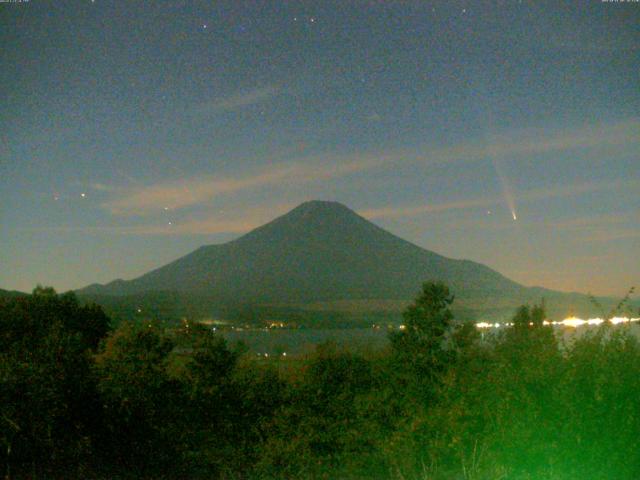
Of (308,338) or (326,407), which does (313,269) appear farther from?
(326,407)

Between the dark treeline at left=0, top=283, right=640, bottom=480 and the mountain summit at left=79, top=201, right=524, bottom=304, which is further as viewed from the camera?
the mountain summit at left=79, top=201, right=524, bottom=304

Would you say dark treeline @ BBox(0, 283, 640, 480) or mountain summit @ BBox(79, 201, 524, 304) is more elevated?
mountain summit @ BBox(79, 201, 524, 304)

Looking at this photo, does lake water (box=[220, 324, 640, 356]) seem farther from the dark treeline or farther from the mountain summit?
the mountain summit

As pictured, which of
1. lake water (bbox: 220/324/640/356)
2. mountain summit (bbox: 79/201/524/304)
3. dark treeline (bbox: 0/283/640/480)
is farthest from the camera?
mountain summit (bbox: 79/201/524/304)

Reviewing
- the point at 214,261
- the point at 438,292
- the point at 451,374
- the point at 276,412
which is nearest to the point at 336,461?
the point at 276,412

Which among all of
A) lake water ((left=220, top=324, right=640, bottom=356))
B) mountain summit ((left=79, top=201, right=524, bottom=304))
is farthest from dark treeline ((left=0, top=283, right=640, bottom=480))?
mountain summit ((left=79, top=201, right=524, bottom=304))

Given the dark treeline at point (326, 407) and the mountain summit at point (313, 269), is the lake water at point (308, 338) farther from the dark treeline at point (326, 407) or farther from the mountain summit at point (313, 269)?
the mountain summit at point (313, 269)

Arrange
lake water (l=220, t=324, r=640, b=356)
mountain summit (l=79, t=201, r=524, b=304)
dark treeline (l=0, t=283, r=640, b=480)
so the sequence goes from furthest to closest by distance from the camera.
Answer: mountain summit (l=79, t=201, r=524, b=304) < lake water (l=220, t=324, r=640, b=356) < dark treeline (l=0, t=283, r=640, b=480)
